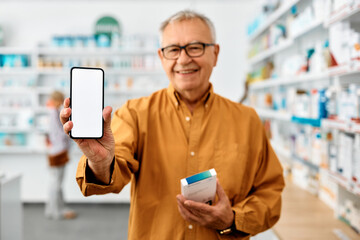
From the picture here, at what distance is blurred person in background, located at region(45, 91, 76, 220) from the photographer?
14.5ft

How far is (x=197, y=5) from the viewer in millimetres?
6016

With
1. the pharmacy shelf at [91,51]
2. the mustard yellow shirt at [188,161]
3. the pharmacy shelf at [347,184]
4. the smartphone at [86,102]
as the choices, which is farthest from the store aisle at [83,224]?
the smartphone at [86,102]

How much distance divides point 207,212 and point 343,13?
1.40m

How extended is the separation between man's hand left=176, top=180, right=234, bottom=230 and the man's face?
418 mm

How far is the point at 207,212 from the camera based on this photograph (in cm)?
→ 113

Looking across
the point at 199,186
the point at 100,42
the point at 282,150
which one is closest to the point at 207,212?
the point at 199,186

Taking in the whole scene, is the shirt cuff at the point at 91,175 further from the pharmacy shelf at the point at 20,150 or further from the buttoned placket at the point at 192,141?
the pharmacy shelf at the point at 20,150

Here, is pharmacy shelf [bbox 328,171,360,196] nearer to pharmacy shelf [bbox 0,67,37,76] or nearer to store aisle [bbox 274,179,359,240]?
store aisle [bbox 274,179,359,240]

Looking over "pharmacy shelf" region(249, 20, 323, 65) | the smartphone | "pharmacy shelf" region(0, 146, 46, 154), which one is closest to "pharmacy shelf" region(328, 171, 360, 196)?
"pharmacy shelf" region(249, 20, 323, 65)

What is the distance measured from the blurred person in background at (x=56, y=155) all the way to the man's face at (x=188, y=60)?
3469 millimetres

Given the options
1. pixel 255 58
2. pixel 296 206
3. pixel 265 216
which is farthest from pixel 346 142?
pixel 255 58

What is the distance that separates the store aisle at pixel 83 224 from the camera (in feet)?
13.8

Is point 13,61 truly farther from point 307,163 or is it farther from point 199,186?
point 199,186

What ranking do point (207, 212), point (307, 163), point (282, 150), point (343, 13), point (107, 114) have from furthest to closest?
point (282, 150), point (307, 163), point (343, 13), point (207, 212), point (107, 114)
